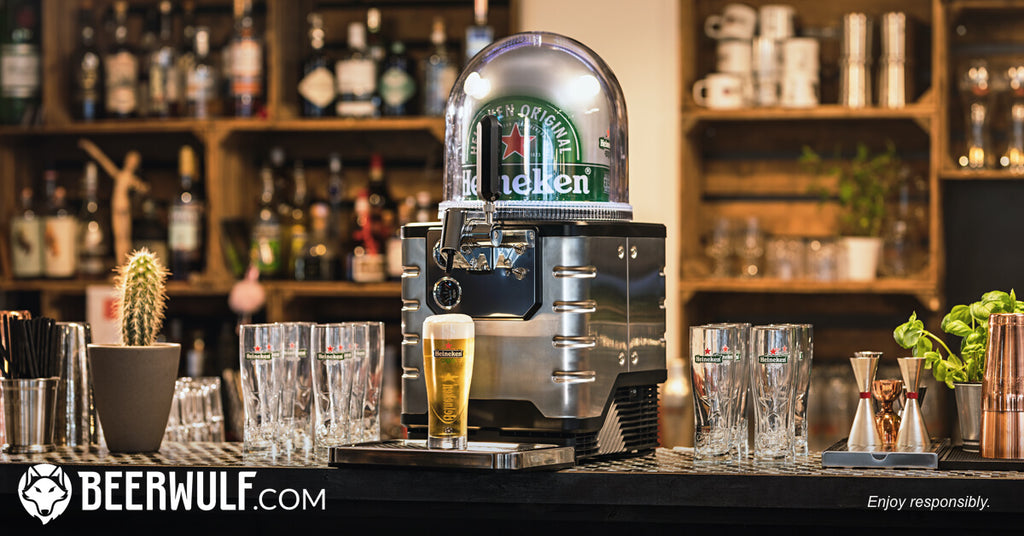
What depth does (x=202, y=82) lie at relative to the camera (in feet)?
12.8

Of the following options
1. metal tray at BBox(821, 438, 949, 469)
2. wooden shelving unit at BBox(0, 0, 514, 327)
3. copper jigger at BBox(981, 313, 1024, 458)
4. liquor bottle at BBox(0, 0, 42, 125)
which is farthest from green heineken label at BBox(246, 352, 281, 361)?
liquor bottle at BBox(0, 0, 42, 125)

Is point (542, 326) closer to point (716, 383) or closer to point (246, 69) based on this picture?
point (716, 383)

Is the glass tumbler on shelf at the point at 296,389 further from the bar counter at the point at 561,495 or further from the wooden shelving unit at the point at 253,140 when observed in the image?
the wooden shelving unit at the point at 253,140

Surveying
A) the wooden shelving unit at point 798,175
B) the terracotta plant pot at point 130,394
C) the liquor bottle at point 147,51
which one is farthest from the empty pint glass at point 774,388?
the liquor bottle at point 147,51

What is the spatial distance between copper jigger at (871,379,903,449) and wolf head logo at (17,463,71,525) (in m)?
0.95

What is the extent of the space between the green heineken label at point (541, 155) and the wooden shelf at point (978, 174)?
216 cm

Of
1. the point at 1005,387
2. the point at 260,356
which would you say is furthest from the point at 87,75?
the point at 1005,387

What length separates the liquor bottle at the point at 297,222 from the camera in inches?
153

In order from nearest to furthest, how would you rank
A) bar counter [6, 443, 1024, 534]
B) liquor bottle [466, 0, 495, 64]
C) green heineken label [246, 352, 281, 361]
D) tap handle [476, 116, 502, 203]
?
bar counter [6, 443, 1024, 534] → tap handle [476, 116, 502, 203] → green heineken label [246, 352, 281, 361] → liquor bottle [466, 0, 495, 64]

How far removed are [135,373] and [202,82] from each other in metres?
2.38

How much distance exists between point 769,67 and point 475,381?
2273 mm

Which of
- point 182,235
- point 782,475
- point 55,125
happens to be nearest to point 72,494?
point 782,475

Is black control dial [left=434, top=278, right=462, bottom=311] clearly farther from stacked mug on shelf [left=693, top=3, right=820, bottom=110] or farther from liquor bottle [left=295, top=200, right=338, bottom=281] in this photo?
liquor bottle [left=295, top=200, right=338, bottom=281]

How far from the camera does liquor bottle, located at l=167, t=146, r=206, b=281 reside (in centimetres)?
388
